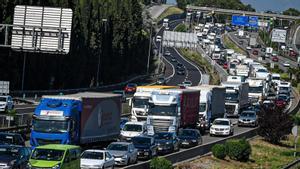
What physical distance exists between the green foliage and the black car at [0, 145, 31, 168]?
165 feet

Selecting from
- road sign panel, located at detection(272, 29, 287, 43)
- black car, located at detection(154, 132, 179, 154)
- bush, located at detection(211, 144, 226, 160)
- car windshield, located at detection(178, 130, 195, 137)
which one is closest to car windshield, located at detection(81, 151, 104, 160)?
black car, located at detection(154, 132, 179, 154)

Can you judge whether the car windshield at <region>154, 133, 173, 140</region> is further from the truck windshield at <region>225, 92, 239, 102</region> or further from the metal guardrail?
the metal guardrail

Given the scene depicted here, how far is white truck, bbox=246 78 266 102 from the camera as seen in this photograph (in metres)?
93.0

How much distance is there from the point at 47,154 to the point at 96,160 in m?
3.63

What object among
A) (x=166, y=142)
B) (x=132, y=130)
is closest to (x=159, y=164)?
(x=166, y=142)

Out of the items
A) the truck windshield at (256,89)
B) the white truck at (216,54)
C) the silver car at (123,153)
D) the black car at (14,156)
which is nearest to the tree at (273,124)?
the truck windshield at (256,89)

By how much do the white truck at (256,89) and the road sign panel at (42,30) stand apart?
137ft

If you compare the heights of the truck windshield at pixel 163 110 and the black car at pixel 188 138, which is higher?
the truck windshield at pixel 163 110

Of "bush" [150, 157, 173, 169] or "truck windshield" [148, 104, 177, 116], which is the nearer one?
"bush" [150, 157, 173, 169]

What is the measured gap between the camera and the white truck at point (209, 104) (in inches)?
2566

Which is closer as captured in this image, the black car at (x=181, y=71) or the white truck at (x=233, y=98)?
the white truck at (x=233, y=98)

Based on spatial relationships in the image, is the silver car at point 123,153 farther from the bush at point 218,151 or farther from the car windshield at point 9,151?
the bush at point 218,151

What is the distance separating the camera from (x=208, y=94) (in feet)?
216

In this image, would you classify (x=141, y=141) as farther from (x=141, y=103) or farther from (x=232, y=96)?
(x=232, y=96)
